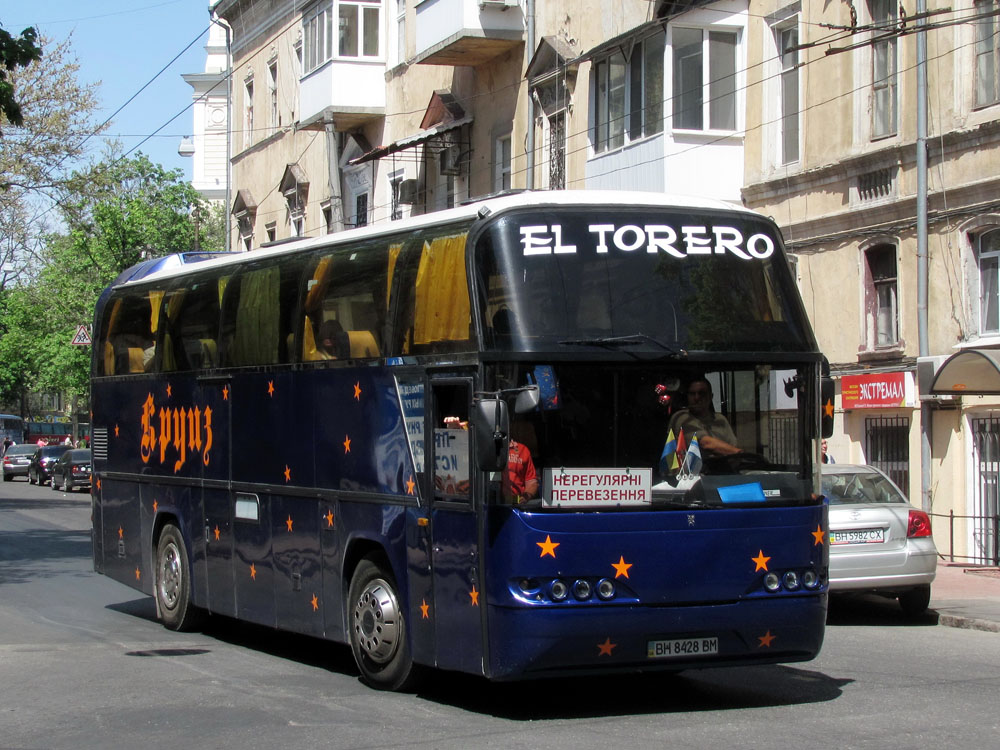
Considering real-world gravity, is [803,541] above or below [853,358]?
A: below

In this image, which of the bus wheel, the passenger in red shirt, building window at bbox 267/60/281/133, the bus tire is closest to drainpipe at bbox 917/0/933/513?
the bus tire

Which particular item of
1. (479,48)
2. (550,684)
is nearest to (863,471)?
(550,684)

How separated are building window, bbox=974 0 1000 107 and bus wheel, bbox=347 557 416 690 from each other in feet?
40.6

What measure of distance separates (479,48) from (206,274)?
61.0 ft

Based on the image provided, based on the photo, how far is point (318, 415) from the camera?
1057cm

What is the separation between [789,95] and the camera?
896 inches

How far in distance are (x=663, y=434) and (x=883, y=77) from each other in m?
13.7

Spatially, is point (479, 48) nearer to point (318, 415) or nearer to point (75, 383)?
point (318, 415)

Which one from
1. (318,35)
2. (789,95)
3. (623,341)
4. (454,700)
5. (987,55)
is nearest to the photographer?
(623,341)

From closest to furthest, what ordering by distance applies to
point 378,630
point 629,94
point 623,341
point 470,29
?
point 623,341
point 378,630
point 629,94
point 470,29

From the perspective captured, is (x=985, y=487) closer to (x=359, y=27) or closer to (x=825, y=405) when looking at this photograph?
(x=825, y=405)

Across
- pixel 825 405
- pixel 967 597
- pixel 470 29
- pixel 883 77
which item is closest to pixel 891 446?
pixel 883 77

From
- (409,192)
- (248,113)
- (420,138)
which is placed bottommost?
(409,192)

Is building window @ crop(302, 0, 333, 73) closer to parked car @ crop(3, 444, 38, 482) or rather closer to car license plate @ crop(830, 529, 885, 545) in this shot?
car license plate @ crop(830, 529, 885, 545)
